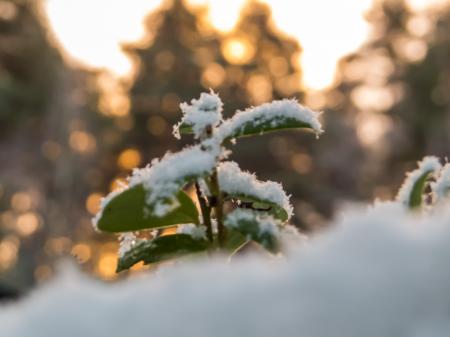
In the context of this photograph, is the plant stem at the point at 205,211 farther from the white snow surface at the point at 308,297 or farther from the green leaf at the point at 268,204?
the white snow surface at the point at 308,297

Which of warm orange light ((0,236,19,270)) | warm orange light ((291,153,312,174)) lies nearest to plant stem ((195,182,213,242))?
warm orange light ((0,236,19,270))

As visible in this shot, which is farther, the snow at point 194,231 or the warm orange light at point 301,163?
the warm orange light at point 301,163

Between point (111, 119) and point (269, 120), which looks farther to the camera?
point (111, 119)

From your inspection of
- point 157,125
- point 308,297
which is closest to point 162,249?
point 308,297

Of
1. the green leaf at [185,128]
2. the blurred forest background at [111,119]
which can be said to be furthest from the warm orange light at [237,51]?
the green leaf at [185,128]

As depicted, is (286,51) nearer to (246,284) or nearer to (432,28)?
(432,28)

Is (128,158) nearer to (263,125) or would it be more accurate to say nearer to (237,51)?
(237,51)
